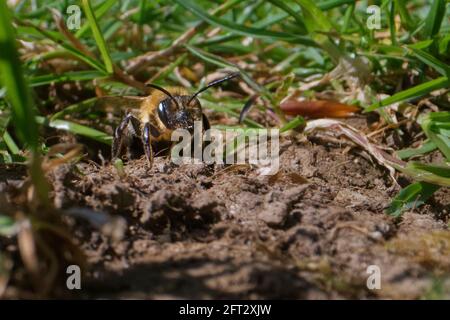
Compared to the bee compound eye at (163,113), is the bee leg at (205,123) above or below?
below

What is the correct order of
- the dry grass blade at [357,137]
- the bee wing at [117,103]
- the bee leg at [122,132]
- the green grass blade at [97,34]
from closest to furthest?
1. the dry grass blade at [357,137]
2. the green grass blade at [97,34]
3. the bee leg at [122,132]
4. the bee wing at [117,103]

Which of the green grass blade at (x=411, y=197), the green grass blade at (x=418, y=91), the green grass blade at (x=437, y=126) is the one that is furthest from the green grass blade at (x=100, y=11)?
the green grass blade at (x=411, y=197)

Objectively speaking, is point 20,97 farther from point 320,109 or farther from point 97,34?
point 320,109

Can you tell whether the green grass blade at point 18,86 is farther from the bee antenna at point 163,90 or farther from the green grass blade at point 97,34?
the bee antenna at point 163,90

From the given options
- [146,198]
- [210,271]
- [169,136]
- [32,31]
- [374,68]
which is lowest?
[210,271]
